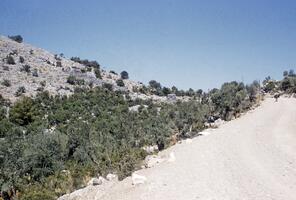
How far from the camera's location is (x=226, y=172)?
16891mm

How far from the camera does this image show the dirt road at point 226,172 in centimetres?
1419

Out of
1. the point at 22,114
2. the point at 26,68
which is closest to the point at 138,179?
the point at 22,114

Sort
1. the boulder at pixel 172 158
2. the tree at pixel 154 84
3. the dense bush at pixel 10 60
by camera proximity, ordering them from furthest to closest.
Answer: the tree at pixel 154 84 < the dense bush at pixel 10 60 < the boulder at pixel 172 158

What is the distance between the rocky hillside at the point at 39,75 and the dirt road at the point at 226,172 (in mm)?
46592

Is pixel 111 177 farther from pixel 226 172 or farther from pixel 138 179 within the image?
pixel 226 172

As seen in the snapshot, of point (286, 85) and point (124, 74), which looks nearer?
point (286, 85)

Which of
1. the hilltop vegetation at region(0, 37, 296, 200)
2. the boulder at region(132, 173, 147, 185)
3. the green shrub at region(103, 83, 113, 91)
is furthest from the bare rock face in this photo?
the boulder at region(132, 173, 147, 185)

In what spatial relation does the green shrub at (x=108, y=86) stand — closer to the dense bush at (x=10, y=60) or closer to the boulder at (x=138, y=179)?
the dense bush at (x=10, y=60)

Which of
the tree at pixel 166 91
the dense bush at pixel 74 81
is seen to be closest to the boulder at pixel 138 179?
the dense bush at pixel 74 81

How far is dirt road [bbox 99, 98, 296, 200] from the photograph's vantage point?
14188mm

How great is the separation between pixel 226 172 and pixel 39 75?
65.1 metres

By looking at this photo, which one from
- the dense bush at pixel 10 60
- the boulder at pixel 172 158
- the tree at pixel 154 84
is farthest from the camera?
the tree at pixel 154 84

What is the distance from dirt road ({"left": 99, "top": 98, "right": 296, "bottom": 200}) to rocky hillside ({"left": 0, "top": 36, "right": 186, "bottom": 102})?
153 feet

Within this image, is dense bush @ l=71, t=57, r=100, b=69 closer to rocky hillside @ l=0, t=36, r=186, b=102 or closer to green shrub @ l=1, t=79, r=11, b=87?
rocky hillside @ l=0, t=36, r=186, b=102
